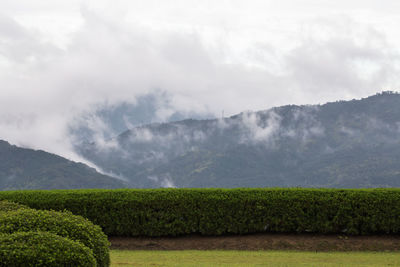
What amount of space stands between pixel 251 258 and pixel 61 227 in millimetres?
8570

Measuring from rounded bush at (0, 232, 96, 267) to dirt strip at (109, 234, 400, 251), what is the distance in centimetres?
1080

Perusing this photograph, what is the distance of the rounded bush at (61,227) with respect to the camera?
9305 mm

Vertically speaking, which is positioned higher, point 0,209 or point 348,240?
point 0,209

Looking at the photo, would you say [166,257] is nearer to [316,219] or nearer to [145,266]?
[145,266]

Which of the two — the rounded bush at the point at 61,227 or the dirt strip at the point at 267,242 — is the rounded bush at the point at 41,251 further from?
the dirt strip at the point at 267,242

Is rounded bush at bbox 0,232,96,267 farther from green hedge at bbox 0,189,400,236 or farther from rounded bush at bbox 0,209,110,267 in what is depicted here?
green hedge at bbox 0,189,400,236

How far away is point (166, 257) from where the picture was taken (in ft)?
54.2

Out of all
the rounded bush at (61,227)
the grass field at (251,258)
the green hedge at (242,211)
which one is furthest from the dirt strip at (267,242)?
the rounded bush at (61,227)

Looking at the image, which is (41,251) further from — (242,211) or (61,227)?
(242,211)

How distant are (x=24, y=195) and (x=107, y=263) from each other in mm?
12433

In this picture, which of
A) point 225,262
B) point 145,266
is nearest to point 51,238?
point 145,266

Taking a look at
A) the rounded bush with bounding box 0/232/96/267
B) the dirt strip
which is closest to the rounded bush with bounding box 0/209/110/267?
the rounded bush with bounding box 0/232/96/267

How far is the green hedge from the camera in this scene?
19.3m

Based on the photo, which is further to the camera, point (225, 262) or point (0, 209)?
point (225, 262)
